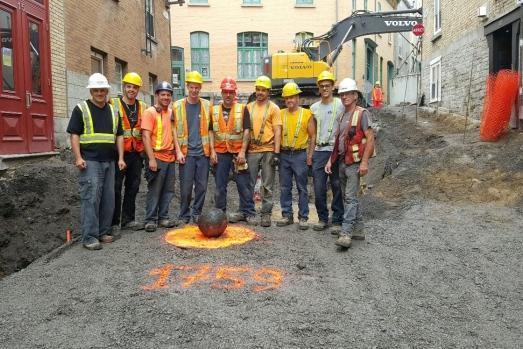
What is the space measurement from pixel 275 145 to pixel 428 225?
2699mm

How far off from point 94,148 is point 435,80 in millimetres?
15269

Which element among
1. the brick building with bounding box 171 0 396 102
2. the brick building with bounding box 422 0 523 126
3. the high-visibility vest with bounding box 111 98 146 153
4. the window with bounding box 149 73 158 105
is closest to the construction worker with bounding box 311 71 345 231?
the high-visibility vest with bounding box 111 98 146 153

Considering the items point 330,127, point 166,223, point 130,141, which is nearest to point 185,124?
point 130,141

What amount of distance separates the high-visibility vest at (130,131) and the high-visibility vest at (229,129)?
38.6 inches

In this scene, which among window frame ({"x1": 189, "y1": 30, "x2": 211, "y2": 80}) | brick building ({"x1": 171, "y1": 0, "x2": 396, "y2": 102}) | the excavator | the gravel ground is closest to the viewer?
the gravel ground

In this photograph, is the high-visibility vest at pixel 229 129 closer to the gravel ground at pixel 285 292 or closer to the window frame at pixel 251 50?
the gravel ground at pixel 285 292

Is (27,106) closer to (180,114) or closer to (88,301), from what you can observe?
(180,114)

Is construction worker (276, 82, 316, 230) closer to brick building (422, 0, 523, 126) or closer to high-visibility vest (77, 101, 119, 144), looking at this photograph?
high-visibility vest (77, 101, 119, 144)

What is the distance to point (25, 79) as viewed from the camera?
347 inches

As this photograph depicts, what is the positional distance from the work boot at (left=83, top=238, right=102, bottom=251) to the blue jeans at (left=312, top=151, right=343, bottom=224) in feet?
9.33

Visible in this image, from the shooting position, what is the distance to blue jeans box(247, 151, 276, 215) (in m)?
6.61

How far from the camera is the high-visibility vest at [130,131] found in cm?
619

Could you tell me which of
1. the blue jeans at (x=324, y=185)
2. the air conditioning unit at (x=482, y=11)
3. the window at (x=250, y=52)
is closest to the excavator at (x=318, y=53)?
the air conditioning unit at (x=482, y=11)

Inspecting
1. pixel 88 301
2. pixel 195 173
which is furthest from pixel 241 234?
pixel 88 301
